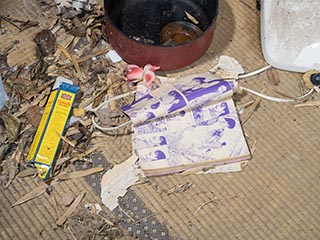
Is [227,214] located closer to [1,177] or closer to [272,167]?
[272,167]

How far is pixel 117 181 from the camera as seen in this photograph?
56.2 inches

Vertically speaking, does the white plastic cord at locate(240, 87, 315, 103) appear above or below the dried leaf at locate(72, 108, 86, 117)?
below

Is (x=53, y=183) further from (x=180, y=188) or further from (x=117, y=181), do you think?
(x=180, y=188)

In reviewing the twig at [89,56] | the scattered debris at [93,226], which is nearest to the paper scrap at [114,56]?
the twig at [89,56]

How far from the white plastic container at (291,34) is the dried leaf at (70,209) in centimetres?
64

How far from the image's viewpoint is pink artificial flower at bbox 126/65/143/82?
5.13 feet

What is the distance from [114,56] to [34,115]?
0.28 meters

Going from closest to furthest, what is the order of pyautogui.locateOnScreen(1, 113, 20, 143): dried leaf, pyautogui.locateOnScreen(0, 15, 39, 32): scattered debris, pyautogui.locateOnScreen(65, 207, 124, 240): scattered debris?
pyautogui.locateOnScreen(65, 207, 124, 240): scattered debris
pyautogui.locateOnScreen(1, 113, 20, 143): dried leaf
pyautogui.locateOnScreen(0, 15, 39, 32): scattered debris

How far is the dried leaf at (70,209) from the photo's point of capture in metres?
1.37

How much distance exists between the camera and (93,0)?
1.73 m

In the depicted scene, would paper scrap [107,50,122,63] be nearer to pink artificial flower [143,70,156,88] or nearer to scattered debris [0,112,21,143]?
pink artificial flower [143,70,156,88]

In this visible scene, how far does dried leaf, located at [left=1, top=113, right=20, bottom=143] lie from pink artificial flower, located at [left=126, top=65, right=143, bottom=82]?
0.31m

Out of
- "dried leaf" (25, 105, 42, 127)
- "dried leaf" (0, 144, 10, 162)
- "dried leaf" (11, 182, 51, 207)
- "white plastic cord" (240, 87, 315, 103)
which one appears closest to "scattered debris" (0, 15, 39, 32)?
"dried leaf" (25, 105, 42, 127)

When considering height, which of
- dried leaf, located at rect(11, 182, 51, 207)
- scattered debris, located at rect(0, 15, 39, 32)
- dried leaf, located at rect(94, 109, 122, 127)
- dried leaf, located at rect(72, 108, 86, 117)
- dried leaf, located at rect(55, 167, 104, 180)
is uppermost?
scattered debris, located at rect(0, 15, 39, 32)
